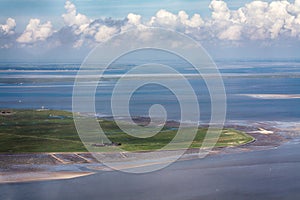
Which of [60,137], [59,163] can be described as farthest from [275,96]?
[59,163]

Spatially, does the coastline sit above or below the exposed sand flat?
below

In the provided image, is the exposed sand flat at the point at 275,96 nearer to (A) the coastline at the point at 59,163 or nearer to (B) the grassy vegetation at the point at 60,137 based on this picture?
(B) the grassy vegetation at the point at 60,137

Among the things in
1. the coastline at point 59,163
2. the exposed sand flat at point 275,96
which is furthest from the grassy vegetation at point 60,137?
the exposed sand flat at point 275,96

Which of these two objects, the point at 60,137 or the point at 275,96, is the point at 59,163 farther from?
the point at 275,96

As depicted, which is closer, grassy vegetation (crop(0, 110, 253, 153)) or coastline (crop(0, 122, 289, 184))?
coastline (crop(0, 122, 289, 184))

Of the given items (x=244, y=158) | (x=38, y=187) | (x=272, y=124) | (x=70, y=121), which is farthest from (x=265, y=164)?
(x=70, y=121)

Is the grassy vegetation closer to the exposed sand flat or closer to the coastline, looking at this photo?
the coastline

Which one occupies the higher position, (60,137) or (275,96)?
(275,96)

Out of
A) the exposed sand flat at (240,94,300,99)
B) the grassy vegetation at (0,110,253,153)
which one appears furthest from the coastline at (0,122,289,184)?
the exposed sand flat at (240,94,300,99)
